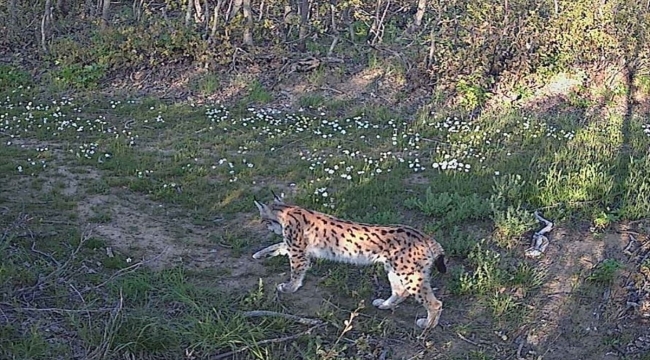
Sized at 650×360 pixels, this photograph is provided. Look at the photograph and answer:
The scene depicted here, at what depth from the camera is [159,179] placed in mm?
9453

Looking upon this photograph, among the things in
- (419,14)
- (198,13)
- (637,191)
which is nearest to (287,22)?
(198,13)

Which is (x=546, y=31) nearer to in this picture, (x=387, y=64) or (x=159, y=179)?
(x=387, y=64)

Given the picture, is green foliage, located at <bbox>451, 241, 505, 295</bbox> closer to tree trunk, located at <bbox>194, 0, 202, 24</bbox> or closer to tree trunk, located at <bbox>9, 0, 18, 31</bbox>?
tree trunk, located at <bbox>194, 0, 202, 24</bbox>

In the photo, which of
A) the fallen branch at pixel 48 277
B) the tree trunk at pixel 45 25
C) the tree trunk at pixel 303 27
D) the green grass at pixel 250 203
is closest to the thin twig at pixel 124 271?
the green grass at pixel 250 203

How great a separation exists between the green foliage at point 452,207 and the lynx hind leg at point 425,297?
1.78 meters

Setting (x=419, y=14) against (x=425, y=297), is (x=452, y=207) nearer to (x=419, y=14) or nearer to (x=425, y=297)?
(x=425, y=297)

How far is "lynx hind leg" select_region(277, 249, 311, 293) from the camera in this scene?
689 cm

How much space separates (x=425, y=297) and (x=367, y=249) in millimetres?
617

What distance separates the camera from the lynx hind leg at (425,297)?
635cm

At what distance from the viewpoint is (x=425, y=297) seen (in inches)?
251

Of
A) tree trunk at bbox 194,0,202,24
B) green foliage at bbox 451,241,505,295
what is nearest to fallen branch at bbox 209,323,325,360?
green foliage at bbox 451,241,505,295

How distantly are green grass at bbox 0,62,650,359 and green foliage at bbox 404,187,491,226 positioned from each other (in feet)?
0.07

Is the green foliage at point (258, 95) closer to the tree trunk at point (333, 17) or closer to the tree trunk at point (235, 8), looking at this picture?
the tree trunk at point (235, 8)

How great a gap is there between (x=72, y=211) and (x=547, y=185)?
5121 millimetres
